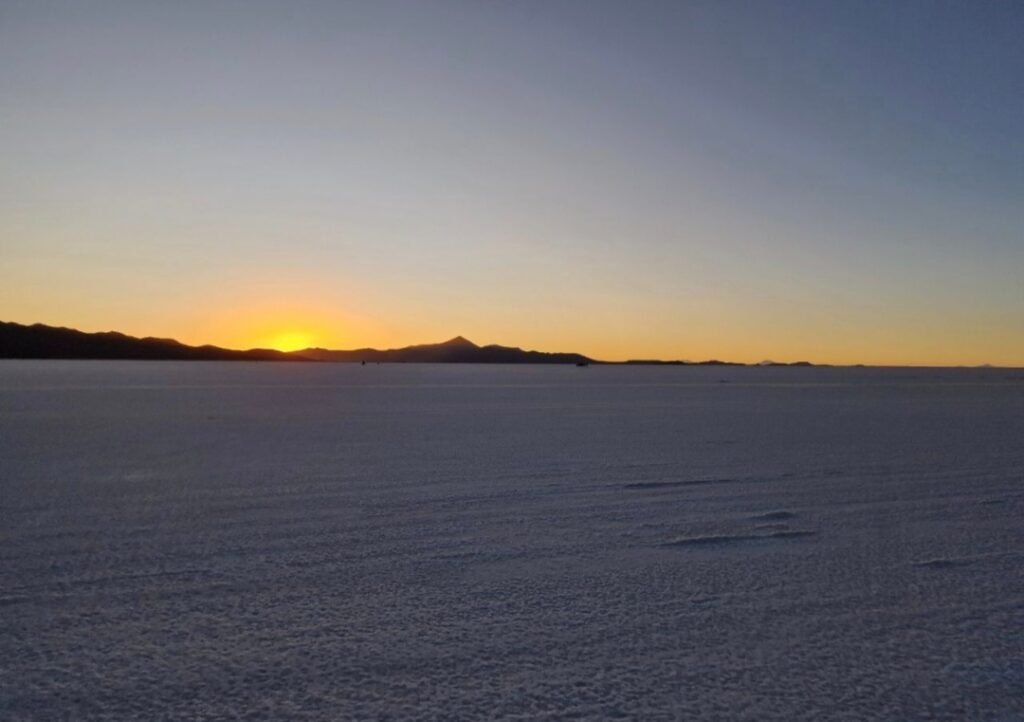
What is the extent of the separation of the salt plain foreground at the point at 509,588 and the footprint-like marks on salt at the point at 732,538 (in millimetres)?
68

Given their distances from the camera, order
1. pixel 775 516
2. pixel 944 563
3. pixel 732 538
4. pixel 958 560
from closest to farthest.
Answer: pixel 944 563
pixel 958 560
pixel 732 538
pixel 775 516

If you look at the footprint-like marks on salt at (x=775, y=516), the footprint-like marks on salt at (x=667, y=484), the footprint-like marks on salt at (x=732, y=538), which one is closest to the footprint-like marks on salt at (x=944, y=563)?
the footprint-like marks on salt at (x=732, y=538)

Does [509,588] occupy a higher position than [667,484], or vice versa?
Answer: [667,484]

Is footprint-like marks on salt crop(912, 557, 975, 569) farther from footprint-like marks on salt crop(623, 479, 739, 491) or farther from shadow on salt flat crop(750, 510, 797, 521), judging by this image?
footprint-like marks on salt crop(623, 479, 739, 491)

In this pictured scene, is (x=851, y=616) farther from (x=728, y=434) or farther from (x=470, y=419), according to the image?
(x=470, y=419)

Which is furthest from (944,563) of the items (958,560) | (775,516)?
(775,516)

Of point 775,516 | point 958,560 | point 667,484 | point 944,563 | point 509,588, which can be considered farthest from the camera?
point 667,484

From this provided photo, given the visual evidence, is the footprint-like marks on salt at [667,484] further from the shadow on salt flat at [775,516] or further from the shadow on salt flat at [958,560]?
the shadow on salt flat at [958,560]

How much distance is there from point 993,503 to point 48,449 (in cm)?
1517

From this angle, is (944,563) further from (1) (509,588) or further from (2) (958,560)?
(1) (509,588)

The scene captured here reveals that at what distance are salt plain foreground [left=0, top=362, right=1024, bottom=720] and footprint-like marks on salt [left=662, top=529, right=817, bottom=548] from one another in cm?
7

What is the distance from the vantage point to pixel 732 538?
7863 mm

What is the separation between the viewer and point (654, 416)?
81.2 ft

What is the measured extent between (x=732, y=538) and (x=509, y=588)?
272cm
